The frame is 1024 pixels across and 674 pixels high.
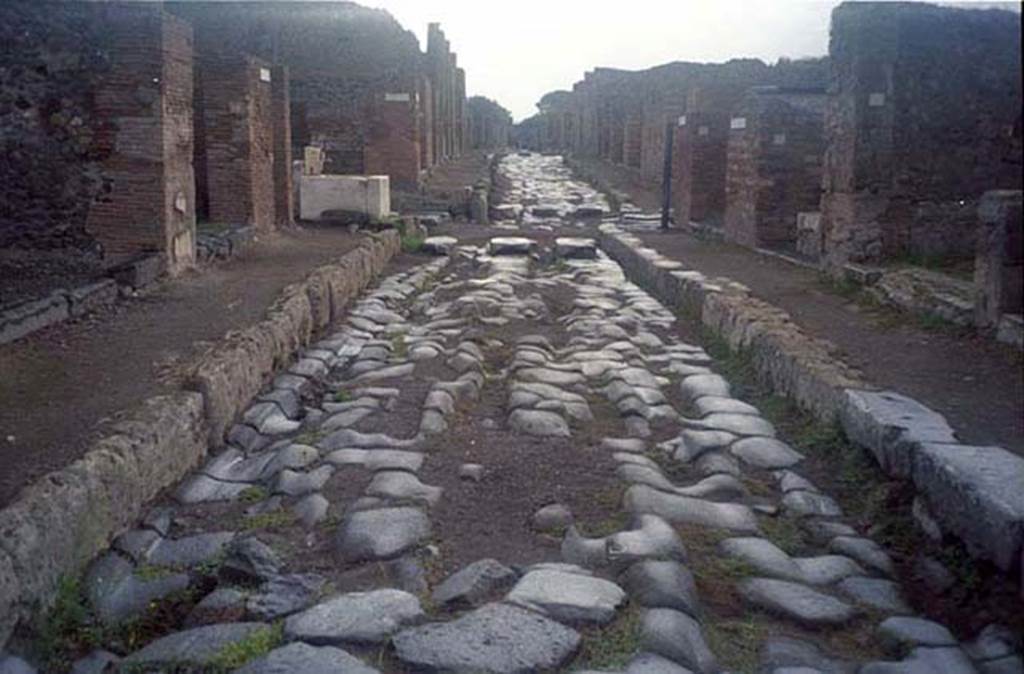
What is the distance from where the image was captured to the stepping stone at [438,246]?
16.1 m

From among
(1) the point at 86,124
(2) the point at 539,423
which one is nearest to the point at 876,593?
(2) the point at 539,423

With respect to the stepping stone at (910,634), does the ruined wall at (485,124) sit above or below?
above

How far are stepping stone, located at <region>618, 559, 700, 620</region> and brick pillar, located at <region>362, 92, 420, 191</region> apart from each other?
19441 mm

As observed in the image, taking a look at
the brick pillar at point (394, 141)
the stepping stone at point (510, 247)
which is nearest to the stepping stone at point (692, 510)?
the stepping stone at point (510, 247)

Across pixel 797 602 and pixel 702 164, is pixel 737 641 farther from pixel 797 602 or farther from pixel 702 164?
pixel 702 164

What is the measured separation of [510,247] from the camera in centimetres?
1591

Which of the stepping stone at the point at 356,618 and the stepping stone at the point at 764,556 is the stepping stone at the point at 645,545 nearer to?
the stepping stone at the point at 764,556

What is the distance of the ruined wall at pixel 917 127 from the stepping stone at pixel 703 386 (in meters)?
3.79

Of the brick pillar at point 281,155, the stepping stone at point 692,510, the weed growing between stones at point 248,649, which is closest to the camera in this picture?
the weed growing between stones at point 248,649

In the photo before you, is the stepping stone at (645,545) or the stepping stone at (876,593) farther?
the stepping stone at (645,545)

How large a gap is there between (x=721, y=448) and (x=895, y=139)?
5984 millimetres

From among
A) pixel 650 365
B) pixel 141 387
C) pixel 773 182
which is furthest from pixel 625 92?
pixel 141 387

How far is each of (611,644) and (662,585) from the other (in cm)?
48

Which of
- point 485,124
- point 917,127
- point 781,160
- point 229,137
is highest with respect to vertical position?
point 485,124
